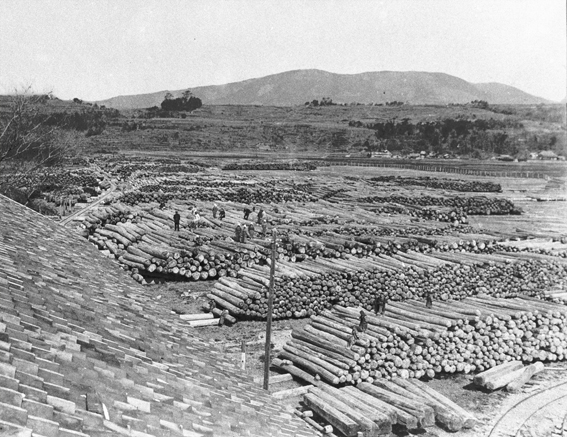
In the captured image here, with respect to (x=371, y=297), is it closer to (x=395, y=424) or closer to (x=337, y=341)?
(x=337, y=341)

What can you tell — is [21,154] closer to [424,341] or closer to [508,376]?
[424,341]

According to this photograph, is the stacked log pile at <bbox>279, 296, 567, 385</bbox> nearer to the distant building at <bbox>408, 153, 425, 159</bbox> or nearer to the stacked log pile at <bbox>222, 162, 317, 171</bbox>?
the stacked log pile at <bbox>222, 162, 317, 171</bbox>

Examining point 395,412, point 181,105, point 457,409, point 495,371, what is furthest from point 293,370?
point 181,105

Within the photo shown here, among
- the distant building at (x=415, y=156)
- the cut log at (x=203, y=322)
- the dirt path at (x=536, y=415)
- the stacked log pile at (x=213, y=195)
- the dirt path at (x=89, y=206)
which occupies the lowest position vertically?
the dirt path at (x=536, y=415)

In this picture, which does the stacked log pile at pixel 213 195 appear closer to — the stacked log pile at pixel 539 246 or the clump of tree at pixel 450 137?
the stacked log pile at pixel 539 246

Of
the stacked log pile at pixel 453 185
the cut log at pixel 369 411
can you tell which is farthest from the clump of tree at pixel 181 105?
the cut log at pixel 369 411

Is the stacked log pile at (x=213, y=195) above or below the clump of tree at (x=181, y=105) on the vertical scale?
below
